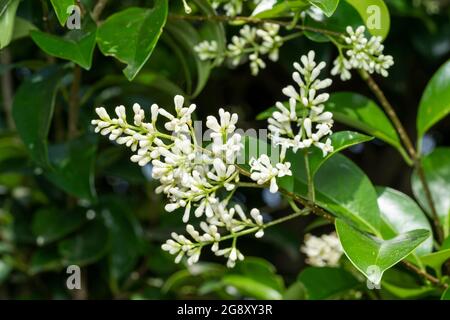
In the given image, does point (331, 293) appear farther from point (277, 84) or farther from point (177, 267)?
point (277, 84)

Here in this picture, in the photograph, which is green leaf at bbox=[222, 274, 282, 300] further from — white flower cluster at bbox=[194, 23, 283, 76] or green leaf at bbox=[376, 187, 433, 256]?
white flower cluster at bbox=[194, 23, 283, 76]

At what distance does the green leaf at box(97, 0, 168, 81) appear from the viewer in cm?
99

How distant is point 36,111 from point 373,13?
1.94 ft

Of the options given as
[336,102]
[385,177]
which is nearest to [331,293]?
[336,102]

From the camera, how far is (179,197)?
2.85ft

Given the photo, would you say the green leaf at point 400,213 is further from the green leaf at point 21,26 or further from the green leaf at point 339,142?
the green leaf at point 21,26

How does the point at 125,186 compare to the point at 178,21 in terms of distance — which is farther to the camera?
the point at 125,186

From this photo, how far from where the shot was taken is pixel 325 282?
46.9 inches

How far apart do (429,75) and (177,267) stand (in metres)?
0.94

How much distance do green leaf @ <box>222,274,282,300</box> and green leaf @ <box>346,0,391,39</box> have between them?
1.71 feet

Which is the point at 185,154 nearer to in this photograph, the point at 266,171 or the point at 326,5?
the point at 266,171

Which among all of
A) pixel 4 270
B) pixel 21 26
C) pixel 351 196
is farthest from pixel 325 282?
pixel 4 270

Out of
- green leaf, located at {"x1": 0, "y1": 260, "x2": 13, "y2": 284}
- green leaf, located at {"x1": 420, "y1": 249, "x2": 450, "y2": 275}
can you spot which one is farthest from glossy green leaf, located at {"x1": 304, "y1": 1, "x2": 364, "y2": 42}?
green leaf, located at {"x1": 0, "y1": 260, "x2": 13, "y2": 284}
